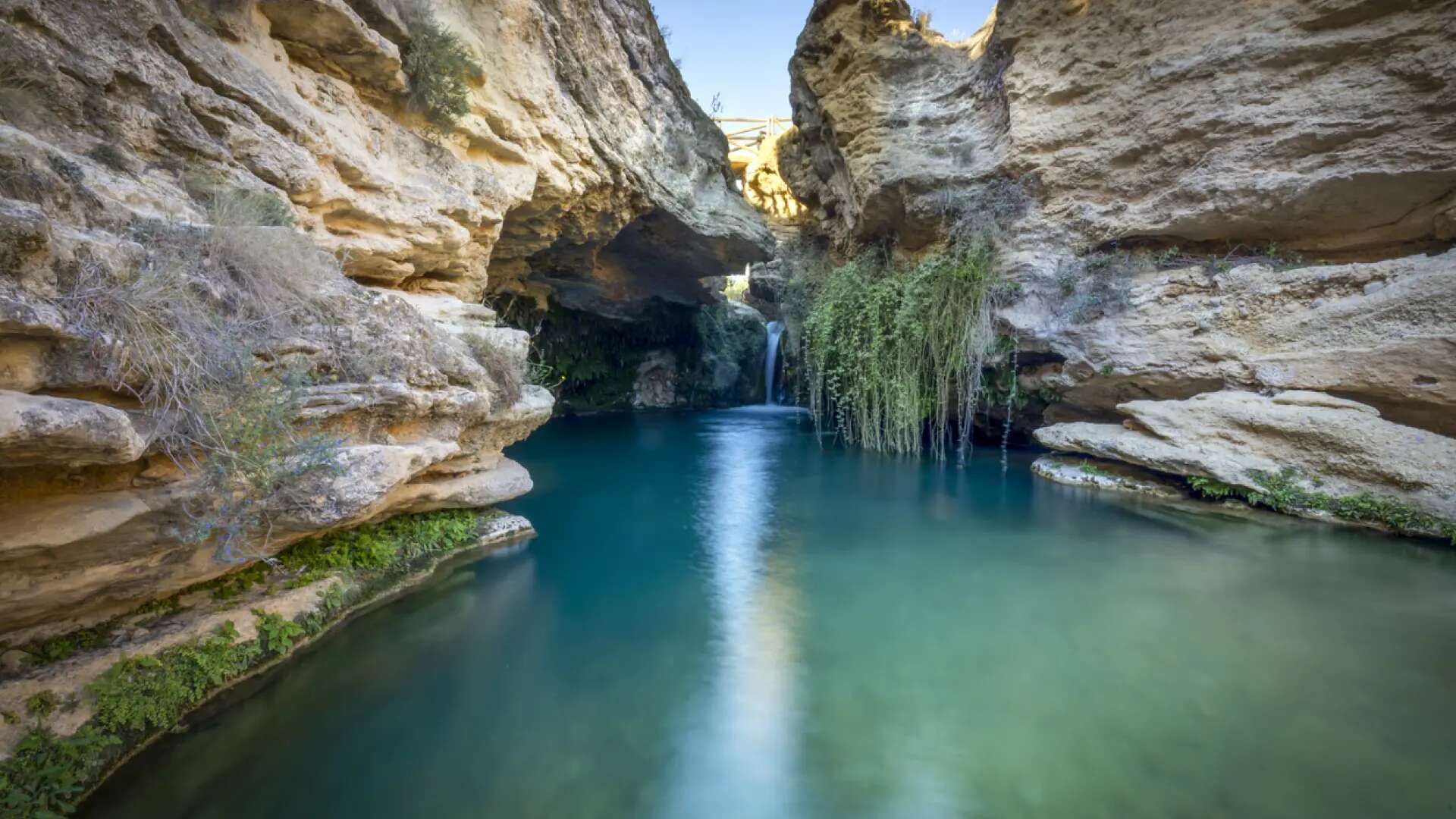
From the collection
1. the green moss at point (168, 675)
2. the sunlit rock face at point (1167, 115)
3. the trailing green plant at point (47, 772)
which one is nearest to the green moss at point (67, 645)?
the green moss at point (168, 675)

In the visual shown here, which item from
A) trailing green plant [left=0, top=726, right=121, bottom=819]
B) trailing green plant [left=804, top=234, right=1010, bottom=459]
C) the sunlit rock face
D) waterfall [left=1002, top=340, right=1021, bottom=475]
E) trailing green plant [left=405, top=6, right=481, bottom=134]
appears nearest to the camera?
trailing green plant [left=0, top=726, right=121, bottom=819]

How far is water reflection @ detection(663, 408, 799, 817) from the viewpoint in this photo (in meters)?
2.39

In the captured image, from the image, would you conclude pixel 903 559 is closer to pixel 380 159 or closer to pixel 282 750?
pixel 282 750

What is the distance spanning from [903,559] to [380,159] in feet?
19.2

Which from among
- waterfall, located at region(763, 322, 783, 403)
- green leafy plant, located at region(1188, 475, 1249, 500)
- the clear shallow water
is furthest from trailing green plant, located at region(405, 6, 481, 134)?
waterfall, located at region(763, 322, 783, 403)

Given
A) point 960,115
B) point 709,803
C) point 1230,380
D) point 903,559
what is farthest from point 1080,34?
point 709,803

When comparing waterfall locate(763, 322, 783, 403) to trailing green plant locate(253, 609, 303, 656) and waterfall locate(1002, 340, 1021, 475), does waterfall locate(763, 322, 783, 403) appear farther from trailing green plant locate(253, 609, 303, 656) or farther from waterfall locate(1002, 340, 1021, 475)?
trailing green plant locate(253, 609, 303, 656)

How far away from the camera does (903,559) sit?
5020 millimetres

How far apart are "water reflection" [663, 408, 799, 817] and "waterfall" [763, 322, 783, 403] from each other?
1254 centimetres

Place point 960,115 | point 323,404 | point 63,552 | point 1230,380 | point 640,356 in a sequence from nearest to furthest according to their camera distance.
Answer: point 63,552
point 323,404
point 1230,380
point 960,115
point 640,356

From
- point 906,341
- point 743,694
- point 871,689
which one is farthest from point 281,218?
point 906,341

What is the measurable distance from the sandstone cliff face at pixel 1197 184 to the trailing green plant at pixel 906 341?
528 mm

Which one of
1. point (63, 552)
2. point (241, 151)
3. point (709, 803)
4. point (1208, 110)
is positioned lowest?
point (709, 803)

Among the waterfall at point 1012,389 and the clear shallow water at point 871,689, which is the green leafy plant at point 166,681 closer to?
the clear shallow water at point 871,689
